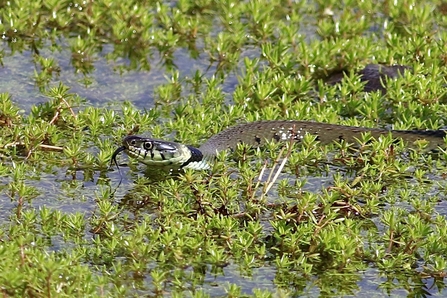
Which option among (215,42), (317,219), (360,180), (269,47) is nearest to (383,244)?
(317,219)

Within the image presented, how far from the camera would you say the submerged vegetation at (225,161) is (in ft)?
21.2

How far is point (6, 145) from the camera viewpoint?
816 centimetres

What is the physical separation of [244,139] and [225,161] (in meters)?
0.36

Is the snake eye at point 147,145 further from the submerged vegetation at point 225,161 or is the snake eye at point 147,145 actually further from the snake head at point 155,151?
the submerged vegetation at point 225,161

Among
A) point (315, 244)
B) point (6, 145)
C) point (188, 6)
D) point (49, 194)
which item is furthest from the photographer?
point (188, 6)

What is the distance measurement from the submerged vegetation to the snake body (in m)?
0.14

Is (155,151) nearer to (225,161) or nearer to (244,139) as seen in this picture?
(225,161)

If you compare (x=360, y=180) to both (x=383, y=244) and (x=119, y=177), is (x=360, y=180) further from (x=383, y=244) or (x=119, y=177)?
(x=119, y=177)

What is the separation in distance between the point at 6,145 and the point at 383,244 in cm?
316

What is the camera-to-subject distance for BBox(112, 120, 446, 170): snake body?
8094mm

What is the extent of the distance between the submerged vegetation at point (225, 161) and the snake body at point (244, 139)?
14 centimetres

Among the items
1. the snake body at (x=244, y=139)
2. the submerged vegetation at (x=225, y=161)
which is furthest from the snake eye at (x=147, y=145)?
the submerged vegetation at (x=225, y=161)

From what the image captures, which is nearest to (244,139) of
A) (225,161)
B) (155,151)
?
(225,161)

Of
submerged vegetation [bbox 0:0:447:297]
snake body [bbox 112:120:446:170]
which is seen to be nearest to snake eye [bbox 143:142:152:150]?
snake body [bbox 112:120:446:170]
